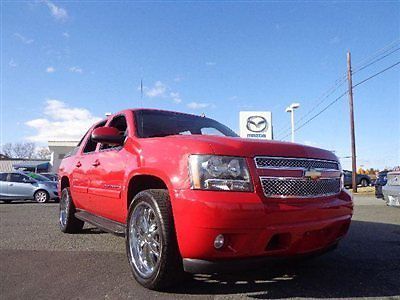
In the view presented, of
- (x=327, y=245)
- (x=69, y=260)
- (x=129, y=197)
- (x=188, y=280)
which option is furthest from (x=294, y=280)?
(x=69, y=260)

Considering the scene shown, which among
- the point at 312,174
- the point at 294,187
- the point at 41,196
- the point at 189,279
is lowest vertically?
the point at 41,196

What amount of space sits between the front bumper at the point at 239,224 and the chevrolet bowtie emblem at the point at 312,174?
0.82ft

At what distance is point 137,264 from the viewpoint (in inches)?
151

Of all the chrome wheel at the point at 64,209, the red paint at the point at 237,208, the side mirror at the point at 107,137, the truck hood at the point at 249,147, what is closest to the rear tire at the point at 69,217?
the chrome wheel at the point at 64,209

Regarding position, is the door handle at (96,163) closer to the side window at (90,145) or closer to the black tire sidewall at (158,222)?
the side window at (90,145)

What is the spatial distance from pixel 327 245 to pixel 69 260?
9.50 feet

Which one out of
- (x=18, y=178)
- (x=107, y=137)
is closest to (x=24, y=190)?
(x=18, y=178)

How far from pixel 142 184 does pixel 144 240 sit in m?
0.60

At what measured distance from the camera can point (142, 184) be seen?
4.15m

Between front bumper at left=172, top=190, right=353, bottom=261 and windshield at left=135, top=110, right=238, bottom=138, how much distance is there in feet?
4.94

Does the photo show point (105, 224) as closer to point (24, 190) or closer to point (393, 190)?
point (393, 190)

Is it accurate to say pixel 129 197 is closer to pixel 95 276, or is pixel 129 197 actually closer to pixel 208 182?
pixel 95 276

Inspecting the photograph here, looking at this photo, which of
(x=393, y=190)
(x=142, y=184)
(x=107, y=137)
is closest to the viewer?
(x=142, y=184)

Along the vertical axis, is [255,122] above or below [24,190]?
above
